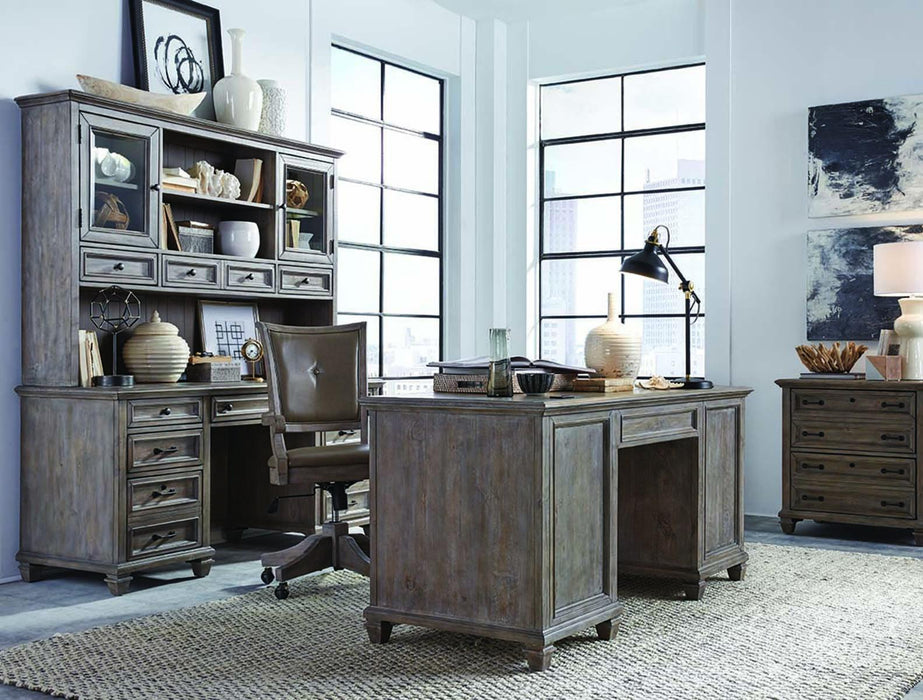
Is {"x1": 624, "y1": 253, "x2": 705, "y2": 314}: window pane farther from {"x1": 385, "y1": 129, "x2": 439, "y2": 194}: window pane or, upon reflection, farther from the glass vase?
the glass vase

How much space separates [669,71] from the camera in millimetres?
6969

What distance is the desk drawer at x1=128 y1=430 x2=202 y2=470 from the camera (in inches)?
170

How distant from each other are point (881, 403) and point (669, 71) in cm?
262

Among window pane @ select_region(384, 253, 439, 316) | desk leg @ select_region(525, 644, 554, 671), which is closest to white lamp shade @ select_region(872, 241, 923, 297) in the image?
window pane @ select_region(384, 253, 439, 316)

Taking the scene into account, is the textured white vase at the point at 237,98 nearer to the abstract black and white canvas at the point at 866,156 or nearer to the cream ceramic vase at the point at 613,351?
the cream ceramic vase at the point at 613,351

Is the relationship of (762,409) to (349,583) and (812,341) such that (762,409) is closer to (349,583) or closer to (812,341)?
(812,341)

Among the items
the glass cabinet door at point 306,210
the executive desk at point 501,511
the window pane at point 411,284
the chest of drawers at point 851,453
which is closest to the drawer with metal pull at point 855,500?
the chest of drawers at point 851,453

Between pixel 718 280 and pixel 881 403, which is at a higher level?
pixel 718 280

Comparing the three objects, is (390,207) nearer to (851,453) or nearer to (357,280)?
(357,280)

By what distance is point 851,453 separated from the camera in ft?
18.3

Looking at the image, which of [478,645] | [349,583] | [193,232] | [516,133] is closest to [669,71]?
[516,133]

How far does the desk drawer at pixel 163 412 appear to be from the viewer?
14.1 feet

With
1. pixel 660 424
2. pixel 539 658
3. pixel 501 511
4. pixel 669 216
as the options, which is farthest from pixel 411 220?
pixel 539 658

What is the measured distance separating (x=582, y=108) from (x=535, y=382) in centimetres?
419
